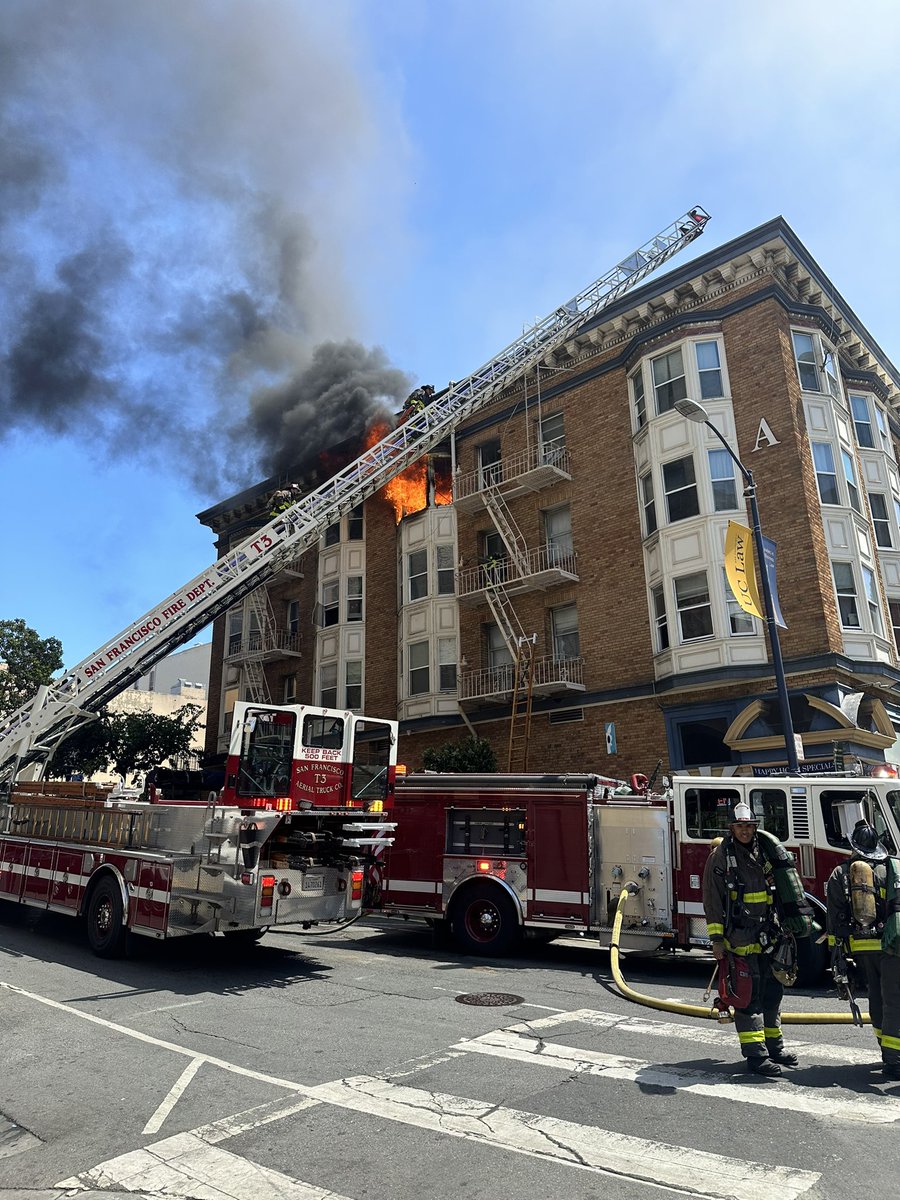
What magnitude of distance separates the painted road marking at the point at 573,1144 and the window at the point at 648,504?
16850mm

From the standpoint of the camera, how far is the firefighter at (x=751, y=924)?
220 inches

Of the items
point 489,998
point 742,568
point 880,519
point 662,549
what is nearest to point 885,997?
point 489,998

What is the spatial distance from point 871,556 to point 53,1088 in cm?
1957

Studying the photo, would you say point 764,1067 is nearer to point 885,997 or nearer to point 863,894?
point 885,997

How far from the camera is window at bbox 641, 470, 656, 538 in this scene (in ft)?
67.6

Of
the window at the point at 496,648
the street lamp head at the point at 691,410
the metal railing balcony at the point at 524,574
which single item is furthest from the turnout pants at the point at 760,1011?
the window at the point at 496,648

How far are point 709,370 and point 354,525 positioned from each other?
13490mm

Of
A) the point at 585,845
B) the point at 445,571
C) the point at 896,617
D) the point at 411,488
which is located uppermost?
the point at 411,488

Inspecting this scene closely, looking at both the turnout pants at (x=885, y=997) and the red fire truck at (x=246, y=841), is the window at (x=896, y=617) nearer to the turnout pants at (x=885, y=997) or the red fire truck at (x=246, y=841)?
the red fire truck at (x=246, y=841)

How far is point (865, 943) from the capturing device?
5.55 m

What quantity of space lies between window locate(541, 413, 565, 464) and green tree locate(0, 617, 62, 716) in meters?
19.6

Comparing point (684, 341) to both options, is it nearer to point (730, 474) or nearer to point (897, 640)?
point (730, 474)

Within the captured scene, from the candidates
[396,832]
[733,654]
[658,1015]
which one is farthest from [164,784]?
[733,654]

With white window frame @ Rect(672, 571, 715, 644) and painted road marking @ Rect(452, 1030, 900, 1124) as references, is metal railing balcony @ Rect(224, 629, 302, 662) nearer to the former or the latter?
white window frame @ Rect(672, 571, 715, 644)
